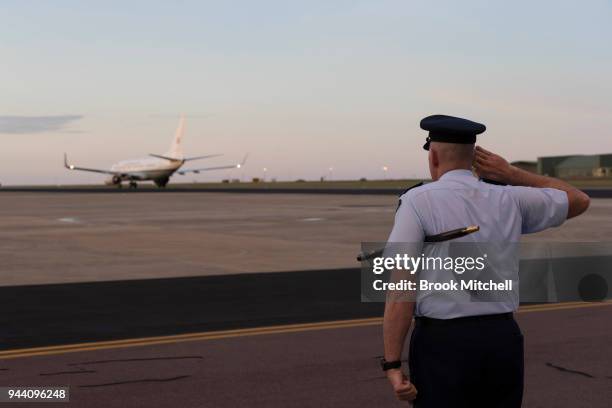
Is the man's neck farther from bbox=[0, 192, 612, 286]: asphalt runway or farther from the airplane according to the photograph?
the airplane

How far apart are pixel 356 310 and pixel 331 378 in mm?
4159

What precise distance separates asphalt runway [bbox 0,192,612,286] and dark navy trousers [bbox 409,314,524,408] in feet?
44.0

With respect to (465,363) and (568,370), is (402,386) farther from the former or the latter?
(568,370)

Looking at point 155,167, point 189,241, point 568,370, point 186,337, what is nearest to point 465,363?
point 568,370

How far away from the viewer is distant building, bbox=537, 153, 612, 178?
16118 centimetres

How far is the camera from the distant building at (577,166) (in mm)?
161175

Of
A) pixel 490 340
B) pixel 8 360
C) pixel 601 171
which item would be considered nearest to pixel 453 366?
pixel 490 340

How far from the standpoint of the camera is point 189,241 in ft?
86.0

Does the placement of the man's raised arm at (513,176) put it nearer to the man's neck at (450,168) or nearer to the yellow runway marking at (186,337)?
the man's neck at (450,168)

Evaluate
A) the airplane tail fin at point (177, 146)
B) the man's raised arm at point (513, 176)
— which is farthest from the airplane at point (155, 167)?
the man's raised arm at point (513, 176)

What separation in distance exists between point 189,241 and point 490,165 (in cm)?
2279

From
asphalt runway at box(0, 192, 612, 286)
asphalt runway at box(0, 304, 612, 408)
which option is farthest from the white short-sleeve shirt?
asphalt runway at box(0, 192, 612, 286)

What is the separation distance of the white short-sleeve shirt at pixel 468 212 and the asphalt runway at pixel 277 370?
3.80 m

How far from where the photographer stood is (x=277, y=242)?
83.6ft
